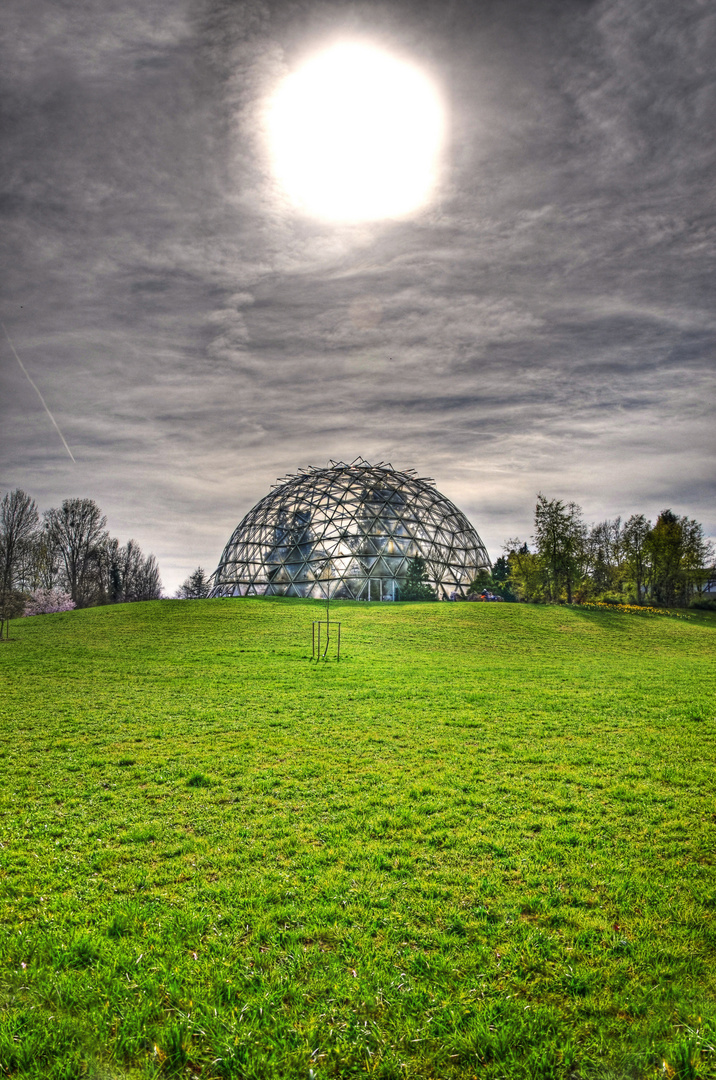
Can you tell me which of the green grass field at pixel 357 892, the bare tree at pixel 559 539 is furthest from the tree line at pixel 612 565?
the green grass field at pixel 357 892

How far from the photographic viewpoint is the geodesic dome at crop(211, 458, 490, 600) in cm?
4666

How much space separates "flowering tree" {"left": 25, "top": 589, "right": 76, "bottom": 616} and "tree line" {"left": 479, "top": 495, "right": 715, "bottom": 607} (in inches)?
1510

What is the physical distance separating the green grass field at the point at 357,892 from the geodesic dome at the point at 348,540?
114 ft

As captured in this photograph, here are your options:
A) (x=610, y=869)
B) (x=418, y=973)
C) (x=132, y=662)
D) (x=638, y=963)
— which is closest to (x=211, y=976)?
(x=418, y=973)

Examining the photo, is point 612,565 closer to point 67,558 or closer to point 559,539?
point 559,539

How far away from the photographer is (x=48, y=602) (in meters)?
45.8

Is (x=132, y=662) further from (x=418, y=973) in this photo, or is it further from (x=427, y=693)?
(x=418, y=973)

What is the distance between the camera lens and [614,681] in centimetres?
1612

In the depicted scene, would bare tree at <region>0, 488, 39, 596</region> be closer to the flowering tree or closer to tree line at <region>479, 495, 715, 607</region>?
the flowering tree

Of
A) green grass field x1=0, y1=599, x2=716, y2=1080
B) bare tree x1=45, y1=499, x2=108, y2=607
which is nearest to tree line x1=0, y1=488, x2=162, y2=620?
bare tree x1=45, y1=499, x2=108, y2=607

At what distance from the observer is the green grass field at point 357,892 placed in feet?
10.7

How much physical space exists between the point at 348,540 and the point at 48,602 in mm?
27015

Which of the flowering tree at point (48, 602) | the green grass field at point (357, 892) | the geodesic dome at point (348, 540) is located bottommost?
the green grass field at point (357, 892)

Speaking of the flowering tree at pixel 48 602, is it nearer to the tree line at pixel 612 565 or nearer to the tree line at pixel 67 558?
the tree line at pixel 67 558
